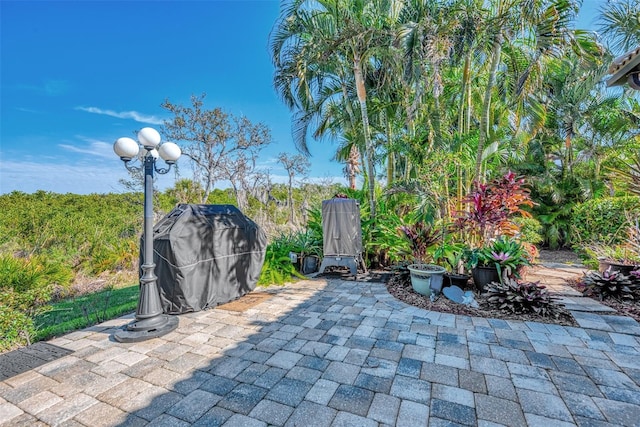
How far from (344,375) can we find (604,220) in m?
8.50

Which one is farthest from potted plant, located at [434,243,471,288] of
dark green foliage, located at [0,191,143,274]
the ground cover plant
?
dark green foliage, located at [0,191,143,274]

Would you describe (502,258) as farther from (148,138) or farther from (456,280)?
(148,138)

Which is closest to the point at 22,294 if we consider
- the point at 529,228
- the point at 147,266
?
the point at 147,266

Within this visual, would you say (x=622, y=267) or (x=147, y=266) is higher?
(x=147, y=266)

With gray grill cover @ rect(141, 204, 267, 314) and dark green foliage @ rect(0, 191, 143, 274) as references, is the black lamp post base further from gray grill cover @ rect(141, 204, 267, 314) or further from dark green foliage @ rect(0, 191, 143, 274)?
dark green foliage @ rect(0, 191, 143, 274)

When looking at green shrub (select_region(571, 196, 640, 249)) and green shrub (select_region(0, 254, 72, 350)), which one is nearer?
green shrub (select_region(0, 254, 72, 350))

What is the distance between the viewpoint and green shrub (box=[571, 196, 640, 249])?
620cm

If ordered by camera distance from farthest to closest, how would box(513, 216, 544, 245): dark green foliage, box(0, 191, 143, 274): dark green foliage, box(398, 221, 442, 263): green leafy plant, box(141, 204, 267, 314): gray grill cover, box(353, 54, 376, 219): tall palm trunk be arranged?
1. box(513, 216, 544, 245): dark green foliage
2. box(0, 191, 143, 274): dark green foliage
3. box(353, 54, 376, 219): tall palm trunk
4. box(398, 221, 442, 263): green leafy plant
5. box(141, 204, 267, 314): gray grill cover

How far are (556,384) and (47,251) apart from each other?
34.7 feet

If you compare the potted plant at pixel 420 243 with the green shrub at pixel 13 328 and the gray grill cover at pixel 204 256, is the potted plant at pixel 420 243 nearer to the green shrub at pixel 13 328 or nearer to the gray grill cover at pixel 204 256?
the gray grill cover at pixel 204 256

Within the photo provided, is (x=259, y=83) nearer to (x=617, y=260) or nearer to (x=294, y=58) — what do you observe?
(x=294, y=58)

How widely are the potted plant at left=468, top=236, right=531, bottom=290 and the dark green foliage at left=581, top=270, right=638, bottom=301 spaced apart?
3.28 ft

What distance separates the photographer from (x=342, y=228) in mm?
5191

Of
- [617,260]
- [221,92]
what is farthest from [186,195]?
[617,260]
